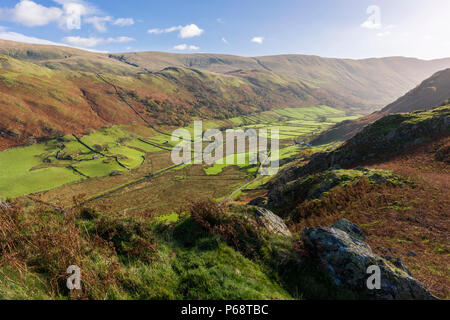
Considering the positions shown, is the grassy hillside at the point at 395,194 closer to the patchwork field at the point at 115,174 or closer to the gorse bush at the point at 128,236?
the gorse bush at the point at 128,236

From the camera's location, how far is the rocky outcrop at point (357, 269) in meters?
7.05

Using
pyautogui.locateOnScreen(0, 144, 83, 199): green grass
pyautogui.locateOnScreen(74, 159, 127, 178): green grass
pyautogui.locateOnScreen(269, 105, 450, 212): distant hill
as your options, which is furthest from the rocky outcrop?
pyautogui.locateOnScreen(74, 159, 127, 178): green grass

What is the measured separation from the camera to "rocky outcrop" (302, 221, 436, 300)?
705 centimetres

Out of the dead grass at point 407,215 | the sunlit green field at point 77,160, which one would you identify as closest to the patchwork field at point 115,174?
the sunlit green field at point 77,160

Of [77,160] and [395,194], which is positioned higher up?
[395,194]

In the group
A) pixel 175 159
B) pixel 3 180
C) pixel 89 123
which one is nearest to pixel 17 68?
pixel 89 123

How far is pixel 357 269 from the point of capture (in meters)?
7.34

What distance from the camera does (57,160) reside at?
94.1m

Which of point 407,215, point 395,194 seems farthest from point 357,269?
point 395,194

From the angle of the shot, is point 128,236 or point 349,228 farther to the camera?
point 349,228

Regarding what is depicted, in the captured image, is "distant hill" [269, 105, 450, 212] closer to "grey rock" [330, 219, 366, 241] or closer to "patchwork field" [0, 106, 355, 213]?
"grey rock" [330, 219, 366, 241]

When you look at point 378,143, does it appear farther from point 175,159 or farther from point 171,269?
point 175,159

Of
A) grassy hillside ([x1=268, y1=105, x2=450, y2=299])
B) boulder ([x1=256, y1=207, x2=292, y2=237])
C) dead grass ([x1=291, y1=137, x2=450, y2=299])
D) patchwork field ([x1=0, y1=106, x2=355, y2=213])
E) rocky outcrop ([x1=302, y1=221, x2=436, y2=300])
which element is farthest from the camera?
patchwork field ([x1=0, y1=106, x2=355, y2=213])

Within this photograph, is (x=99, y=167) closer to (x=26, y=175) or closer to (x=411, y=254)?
(x=26, y=175)
